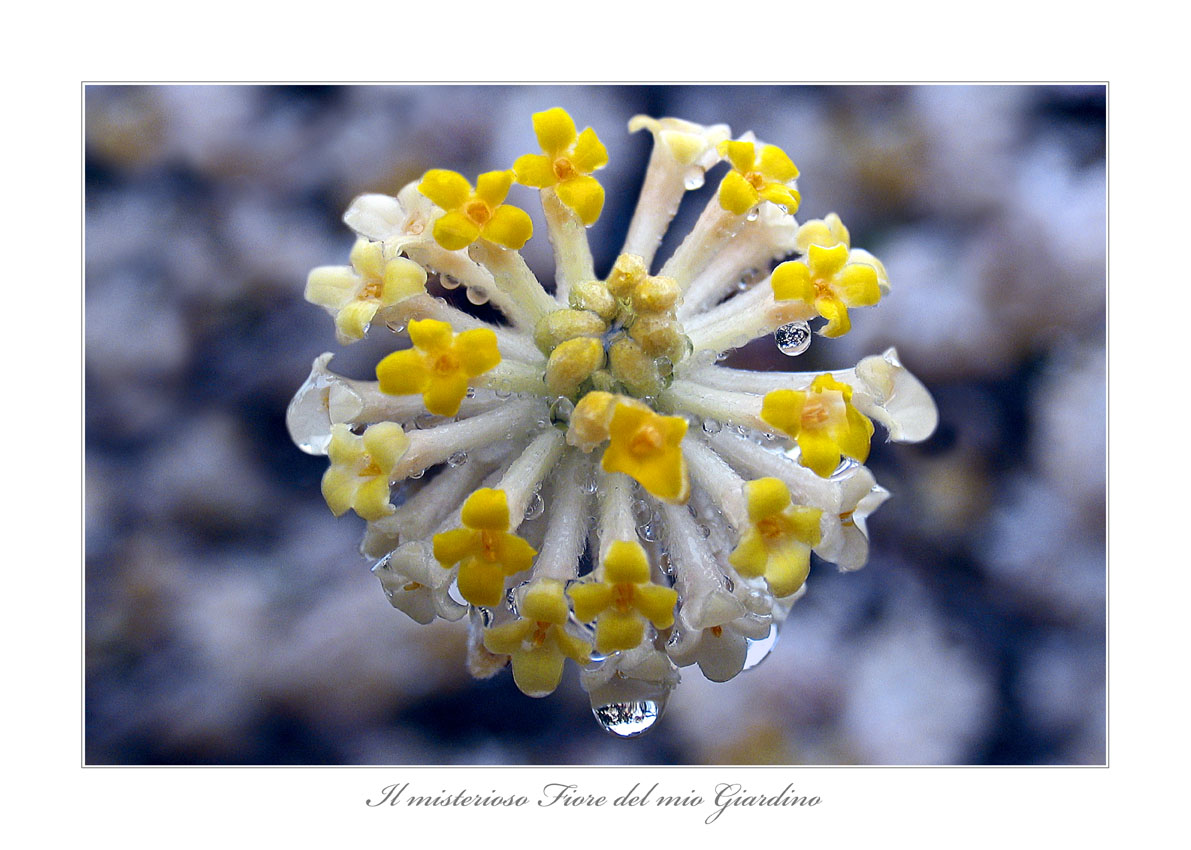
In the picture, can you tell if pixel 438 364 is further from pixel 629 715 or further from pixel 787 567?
pixel 629 715

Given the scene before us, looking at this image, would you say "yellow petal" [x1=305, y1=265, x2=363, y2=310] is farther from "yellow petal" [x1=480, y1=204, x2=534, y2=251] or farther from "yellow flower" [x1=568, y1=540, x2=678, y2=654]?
"yellow flower" [x1=568, y1=540, x2=678, y2=654]

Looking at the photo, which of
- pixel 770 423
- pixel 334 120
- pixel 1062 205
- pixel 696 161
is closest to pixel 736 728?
pixel 770 423

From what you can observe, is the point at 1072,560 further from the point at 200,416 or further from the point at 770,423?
the point at 200,416

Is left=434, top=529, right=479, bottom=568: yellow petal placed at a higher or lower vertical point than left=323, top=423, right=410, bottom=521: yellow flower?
lower

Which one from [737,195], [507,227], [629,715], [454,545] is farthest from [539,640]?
[737,195]

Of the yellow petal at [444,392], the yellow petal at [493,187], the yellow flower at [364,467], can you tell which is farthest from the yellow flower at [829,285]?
the yellow flower at [364,467]

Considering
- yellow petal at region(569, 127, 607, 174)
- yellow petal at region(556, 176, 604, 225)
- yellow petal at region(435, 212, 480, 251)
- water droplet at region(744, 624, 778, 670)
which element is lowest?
water droplet at region(744, 624, 778, 670)

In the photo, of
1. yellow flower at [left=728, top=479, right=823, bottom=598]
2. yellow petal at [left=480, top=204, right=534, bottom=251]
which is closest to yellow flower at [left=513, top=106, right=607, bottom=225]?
yellow petal at [left=480, top=204, right=534, bottom=251]

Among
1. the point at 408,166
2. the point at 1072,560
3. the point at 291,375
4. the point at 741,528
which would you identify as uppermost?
the point at 408,166
